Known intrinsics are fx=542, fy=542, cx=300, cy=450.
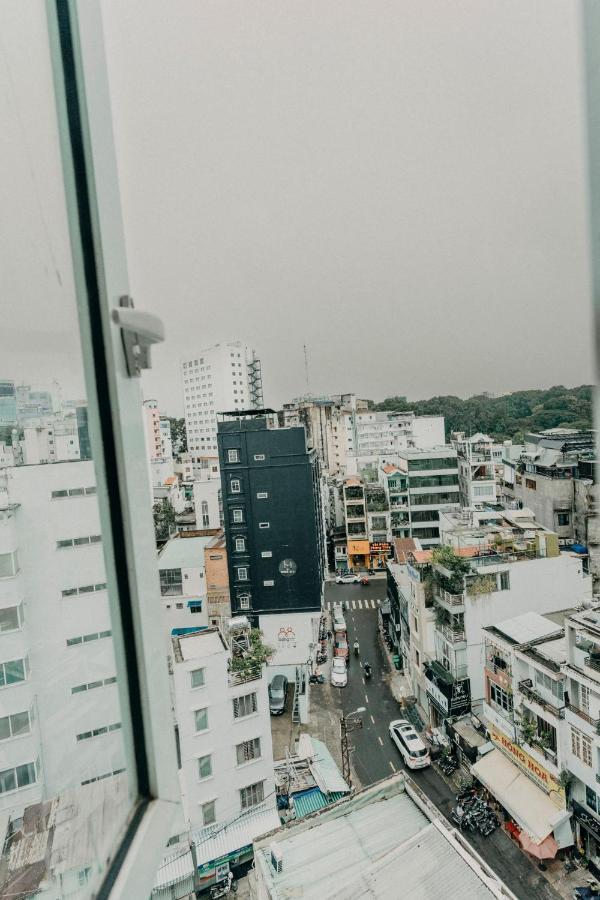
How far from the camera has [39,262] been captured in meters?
0.39

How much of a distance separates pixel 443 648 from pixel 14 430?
17.6 ft

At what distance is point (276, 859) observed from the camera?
2812 millimetres

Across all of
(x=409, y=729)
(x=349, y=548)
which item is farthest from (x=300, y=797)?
(x=349, y=548)

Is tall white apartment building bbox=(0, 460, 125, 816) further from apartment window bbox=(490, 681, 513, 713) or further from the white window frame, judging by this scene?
apartment window bbox=(490, 681, 513, 713)

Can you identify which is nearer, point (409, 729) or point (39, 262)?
point (39, 262)

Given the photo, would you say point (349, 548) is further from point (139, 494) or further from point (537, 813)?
point (139, 494)

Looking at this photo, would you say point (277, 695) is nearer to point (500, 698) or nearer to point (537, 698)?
point (500, 698)

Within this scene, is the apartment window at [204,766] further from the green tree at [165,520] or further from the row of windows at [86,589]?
the green tree at [165,520]

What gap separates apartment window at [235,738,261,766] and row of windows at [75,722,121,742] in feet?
12.7

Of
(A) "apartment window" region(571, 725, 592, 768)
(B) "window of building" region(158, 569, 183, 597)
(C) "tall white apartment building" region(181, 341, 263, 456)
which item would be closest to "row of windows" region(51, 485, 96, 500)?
(A) "apartment window" region(571, 725, 592, 768)

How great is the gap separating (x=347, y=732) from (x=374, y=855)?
2.61 m

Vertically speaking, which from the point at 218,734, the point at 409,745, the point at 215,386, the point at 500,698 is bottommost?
the point at 409,745

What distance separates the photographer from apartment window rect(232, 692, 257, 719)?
385 centimetres

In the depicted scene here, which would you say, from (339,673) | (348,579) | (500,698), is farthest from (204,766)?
(348,579)
